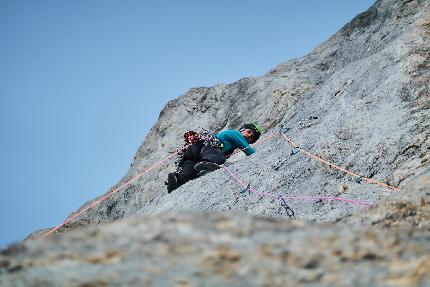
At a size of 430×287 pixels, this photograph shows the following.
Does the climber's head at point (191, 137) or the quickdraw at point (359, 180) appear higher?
the climber's head at point (191, 137)

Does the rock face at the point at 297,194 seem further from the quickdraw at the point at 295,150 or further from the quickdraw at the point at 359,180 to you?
the quickdraw at the point at 295,150

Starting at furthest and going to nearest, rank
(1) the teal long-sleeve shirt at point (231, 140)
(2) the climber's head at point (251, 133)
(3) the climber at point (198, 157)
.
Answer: (2) the climber's head at point (251, 133) → (1) the teal long-sleeve shirt at point (231, 140) → (3) the climber at point (198, 157)

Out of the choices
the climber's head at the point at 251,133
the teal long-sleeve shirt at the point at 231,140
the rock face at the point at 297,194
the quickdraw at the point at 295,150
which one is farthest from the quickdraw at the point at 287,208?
the climber's head at the point at 251,133

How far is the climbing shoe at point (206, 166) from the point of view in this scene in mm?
11258

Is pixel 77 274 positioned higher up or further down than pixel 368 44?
further down

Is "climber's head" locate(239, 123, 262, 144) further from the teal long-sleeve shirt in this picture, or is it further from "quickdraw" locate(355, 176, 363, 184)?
"quickdraw" locate(355, 176, 363, 184)

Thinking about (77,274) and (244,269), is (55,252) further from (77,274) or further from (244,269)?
(244,269)

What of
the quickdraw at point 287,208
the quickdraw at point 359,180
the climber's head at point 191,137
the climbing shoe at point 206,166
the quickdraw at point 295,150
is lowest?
the quickdraw at point 359,180

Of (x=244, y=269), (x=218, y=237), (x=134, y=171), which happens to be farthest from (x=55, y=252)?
(x=134, y=171)

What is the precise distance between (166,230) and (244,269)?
1.41ft

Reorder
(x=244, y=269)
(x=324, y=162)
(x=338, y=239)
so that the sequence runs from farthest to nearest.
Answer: (x=324, y=162) → (x=338, y=239) → (x=244, y=269)

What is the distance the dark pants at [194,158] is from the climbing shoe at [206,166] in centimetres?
23

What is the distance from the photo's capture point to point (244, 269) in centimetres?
182

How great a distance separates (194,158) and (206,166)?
74 cm
